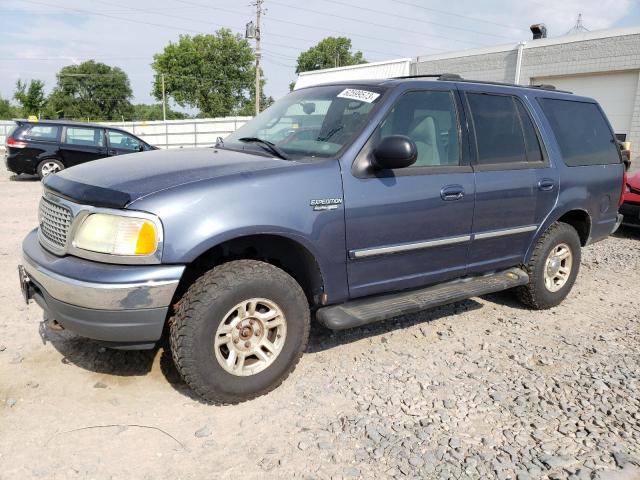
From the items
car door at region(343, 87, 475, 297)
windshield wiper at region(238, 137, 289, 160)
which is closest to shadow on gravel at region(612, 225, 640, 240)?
car door at region(343, 87, 475, 297)

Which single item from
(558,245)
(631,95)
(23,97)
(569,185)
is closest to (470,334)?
(558,245)

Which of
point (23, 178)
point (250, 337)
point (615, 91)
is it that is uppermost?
point (615, 91)

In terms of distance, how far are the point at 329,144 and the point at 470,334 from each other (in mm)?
1985

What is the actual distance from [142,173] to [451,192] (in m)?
2.10

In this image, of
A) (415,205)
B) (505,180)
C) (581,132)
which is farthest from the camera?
(581,132)

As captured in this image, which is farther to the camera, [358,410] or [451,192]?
[451,192]

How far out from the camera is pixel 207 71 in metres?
64.8

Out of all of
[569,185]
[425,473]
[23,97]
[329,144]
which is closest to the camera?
[425,473]

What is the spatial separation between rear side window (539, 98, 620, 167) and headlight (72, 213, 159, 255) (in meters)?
3.69

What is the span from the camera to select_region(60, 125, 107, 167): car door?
512 inches

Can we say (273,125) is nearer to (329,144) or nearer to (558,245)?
(329,144)

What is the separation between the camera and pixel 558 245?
15.4ft

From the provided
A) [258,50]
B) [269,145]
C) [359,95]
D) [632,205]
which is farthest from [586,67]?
[258,50]

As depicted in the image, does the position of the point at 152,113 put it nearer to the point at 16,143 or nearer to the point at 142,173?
the point at 16,143
